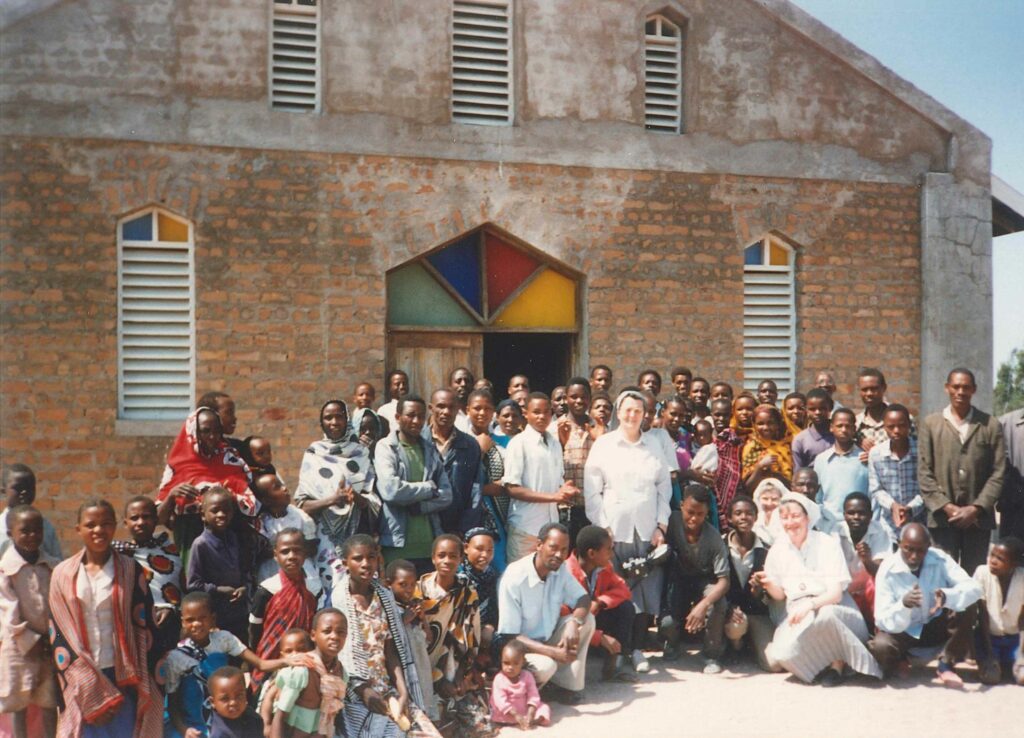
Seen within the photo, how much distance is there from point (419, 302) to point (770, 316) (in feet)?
11.3

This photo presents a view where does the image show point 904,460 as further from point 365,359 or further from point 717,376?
point 365,359

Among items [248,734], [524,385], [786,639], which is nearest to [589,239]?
[524,385]

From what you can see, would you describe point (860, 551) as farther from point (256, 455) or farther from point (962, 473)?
point (256, 455)

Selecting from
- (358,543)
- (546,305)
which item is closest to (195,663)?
(358,543)

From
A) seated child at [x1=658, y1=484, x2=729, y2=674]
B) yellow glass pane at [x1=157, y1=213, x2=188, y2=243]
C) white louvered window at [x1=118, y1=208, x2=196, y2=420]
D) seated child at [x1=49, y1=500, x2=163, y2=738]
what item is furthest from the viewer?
yellow glass pane at [x1=157, y1=213, x2=188, y2=243]

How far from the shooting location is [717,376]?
10.6m

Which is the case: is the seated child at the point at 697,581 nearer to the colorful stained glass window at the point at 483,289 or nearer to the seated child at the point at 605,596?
the seated child at the point at 605,596

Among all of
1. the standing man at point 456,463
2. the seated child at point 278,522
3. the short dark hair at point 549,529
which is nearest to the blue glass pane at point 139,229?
the seated child at point 278,522

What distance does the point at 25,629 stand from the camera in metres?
5.35

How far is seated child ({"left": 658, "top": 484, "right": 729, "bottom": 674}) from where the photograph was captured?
→ 7145 mm

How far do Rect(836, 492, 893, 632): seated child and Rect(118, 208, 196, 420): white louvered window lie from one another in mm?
5482

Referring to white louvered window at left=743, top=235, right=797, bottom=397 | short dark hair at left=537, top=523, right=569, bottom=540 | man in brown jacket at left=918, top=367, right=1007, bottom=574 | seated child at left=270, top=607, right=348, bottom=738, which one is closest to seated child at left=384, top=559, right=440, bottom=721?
seated child at left=270, top=607, right=348, bottom=738

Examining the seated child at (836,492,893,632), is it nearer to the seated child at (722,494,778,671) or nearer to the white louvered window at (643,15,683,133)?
the seated child at (722,494,778,671)

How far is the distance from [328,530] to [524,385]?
2279 mm
